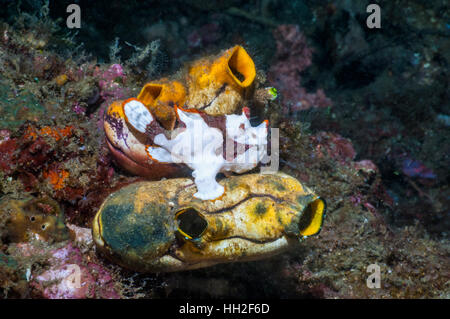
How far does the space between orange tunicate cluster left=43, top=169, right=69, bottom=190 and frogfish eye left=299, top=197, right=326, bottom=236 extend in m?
2.35

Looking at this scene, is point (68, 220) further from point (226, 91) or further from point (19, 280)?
point (226, 91)

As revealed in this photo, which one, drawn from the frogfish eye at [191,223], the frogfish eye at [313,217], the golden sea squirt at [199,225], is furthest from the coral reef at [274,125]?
the frogfish eye at [313,217]

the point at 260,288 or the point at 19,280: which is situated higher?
the point at 19,280

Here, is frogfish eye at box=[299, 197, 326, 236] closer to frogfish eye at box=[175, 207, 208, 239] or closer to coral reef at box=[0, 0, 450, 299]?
frogfish eye at box=[175, 207, 208, 239]

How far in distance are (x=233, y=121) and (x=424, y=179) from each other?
16.4 ft

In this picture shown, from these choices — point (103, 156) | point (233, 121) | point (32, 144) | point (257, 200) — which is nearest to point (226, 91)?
point (233, 121)

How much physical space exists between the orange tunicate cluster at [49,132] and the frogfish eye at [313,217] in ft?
8.19

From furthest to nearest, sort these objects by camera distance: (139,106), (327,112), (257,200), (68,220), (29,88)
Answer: (327,112)
(29,88)
(68,220)
(139,106)
(257,200)

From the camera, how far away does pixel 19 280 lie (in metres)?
2.22

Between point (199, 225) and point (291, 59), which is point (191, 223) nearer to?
point (199, 225)

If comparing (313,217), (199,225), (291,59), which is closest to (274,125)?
(313,217)

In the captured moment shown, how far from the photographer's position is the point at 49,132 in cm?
288

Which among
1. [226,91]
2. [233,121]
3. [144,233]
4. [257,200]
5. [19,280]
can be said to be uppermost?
[226,91]

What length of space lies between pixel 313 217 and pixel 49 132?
269 centimetres
